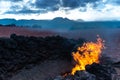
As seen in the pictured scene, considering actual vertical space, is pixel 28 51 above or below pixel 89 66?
above

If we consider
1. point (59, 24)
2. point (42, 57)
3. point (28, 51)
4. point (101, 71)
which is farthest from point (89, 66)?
point (59, 24)

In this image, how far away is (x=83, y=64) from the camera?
84.1ft

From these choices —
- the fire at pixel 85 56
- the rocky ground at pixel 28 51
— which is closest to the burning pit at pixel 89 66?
the fire at pixel 85 56

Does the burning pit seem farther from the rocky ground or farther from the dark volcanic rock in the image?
the rocky ground

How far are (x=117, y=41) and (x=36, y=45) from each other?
1107 cm

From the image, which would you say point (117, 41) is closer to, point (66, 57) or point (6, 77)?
point (66, 57)

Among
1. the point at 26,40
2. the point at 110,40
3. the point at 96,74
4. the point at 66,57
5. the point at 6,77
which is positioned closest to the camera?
the point at 96,74

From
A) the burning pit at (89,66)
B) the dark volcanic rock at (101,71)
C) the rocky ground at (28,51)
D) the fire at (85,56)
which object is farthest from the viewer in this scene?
the fire at (85,56)

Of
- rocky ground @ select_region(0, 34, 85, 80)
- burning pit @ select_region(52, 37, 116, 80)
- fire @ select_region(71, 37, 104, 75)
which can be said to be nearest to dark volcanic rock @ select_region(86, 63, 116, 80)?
burning pit @ select_region(52, 37, 116, 80)

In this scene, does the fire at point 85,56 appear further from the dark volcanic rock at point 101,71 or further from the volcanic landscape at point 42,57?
the dark volcanic rock at point 101,71

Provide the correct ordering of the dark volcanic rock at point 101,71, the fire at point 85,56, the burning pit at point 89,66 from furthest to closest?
1. the fire at point 85,56
2. the dark volcanic rock at point 101,71
3. the burning pit at point 89,66

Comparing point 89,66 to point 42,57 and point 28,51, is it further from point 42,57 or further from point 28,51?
point 28,51

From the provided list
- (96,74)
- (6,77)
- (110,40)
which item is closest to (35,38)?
(6,77)

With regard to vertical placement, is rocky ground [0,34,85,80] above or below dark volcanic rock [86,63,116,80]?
above
